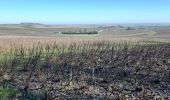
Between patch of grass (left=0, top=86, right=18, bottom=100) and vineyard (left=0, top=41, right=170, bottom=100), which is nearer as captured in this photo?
patch of grass (left=0, top=86, right=18, bottom=100)

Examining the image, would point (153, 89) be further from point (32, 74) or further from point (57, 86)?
point (32, 74)

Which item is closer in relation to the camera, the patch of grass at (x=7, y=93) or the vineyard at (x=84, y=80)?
the patch of grass at (x=7, y=93)

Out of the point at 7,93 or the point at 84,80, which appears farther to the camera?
the point at 84,80

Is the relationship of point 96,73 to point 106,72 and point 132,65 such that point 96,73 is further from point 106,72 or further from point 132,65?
point 132,65

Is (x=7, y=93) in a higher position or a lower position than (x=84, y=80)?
higher

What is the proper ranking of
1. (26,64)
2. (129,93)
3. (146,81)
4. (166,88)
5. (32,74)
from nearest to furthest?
(129,93)
(166,88)
(146,81)
(32,74)
(26,64)

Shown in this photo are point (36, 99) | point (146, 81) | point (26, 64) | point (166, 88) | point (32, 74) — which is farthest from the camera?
point (26, 64)

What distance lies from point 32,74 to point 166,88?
18.3 ft

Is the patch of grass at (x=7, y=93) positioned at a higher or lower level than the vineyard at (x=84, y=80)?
higher

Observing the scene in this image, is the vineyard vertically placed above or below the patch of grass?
below

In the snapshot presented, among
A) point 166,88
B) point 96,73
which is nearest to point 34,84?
point 96,73

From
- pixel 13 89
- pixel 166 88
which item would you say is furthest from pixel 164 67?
pixel 13 89

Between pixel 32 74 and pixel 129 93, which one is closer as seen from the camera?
pixel 129 93

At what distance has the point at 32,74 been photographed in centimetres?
1448
